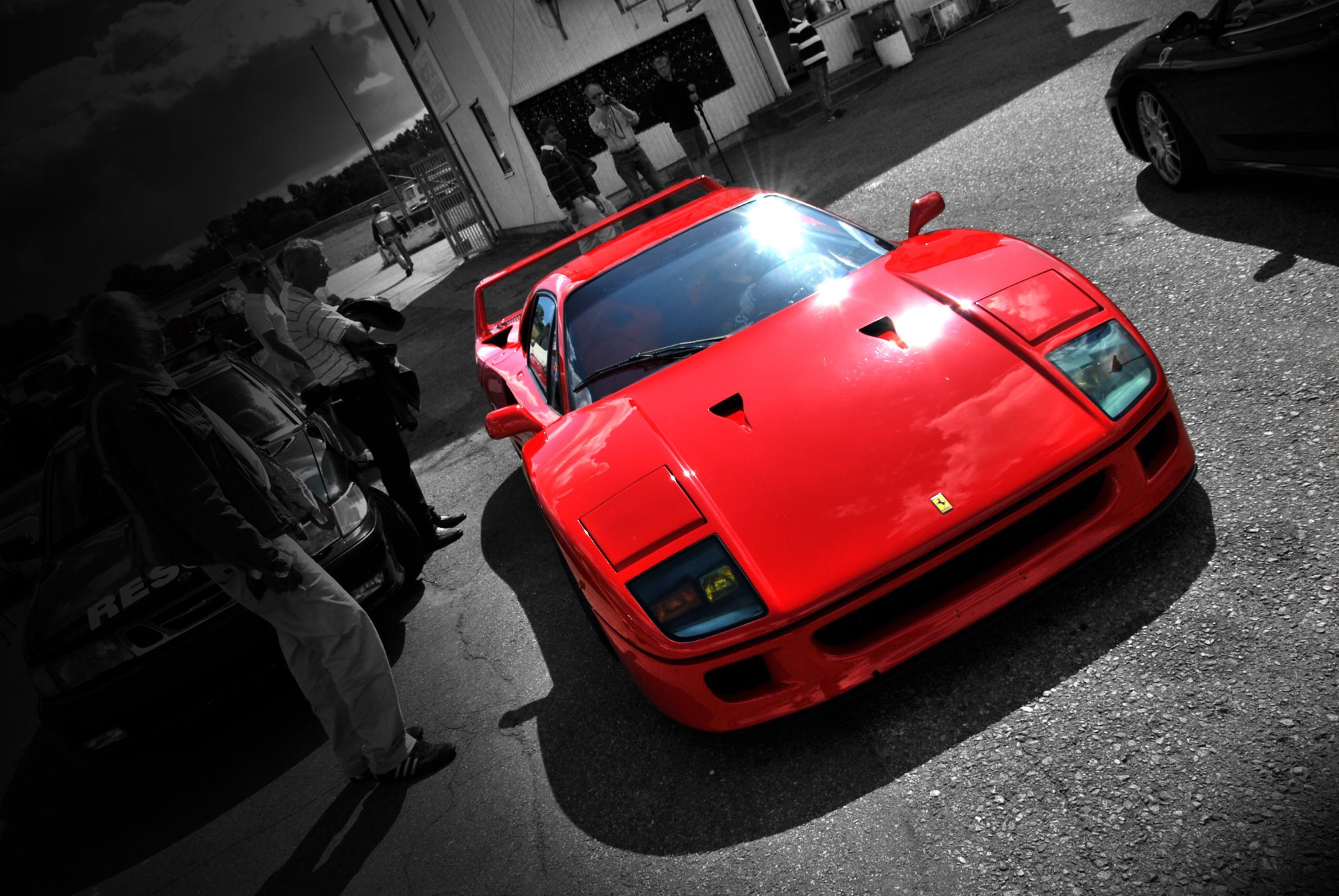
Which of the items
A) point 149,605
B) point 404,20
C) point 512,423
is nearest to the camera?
point 512,423

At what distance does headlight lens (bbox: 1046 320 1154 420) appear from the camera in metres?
2.49

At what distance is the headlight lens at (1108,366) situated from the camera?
98.0 inches

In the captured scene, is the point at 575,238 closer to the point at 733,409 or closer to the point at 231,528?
the point at 733,409

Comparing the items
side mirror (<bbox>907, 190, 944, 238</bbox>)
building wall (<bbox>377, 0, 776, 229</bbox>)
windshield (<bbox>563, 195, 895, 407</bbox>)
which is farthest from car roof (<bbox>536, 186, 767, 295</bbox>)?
building wall (<bbox>377, 0, 776, 229</bbox>)

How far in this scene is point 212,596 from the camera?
4.04m

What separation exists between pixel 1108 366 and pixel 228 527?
2.63 meters

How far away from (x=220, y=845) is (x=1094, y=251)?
4832 mm

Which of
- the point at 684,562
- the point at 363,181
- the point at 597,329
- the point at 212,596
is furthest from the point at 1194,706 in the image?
the point at 363,181

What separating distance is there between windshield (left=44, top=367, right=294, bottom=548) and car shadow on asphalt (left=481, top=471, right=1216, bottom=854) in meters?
3.01

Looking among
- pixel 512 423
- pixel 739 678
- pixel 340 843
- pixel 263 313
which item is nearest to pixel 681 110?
pixel 263 313

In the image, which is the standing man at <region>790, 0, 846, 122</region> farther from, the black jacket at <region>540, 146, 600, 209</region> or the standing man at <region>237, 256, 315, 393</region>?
the standing man at <region>237, 256, 315, 393</region>

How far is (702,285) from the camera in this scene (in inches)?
141

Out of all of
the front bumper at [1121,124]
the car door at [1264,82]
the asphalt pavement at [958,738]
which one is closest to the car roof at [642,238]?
the asphalt pavement at [958,738]

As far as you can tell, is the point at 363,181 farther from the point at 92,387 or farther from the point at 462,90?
the point at 92,387
